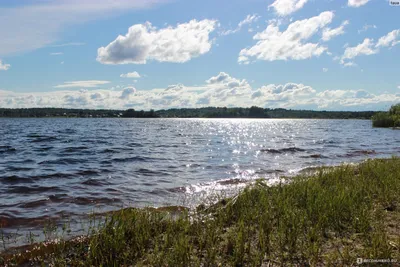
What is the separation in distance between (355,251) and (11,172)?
17.0 meters

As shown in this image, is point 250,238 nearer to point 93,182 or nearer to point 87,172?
point 93,182

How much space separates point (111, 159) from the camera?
21828mm

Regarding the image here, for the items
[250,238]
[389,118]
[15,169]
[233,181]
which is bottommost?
[233,181]

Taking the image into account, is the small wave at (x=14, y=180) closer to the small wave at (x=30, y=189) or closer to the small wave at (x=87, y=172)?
the small wave at (x=30, y=189)

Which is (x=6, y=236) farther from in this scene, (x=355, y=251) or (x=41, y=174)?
(x=41, y=174)

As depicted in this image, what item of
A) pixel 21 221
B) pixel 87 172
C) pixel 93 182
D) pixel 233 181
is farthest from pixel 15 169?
pixel 233 181

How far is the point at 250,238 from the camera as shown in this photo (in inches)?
Result: 238

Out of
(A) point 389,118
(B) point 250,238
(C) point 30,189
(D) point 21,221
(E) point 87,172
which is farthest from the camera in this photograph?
(A) point 389,118

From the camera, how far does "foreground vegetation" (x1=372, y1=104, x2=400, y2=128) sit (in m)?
65.6

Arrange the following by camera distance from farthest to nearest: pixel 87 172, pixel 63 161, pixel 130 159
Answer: pixel 130 159 → pixel 63 161 → pixel 87 172

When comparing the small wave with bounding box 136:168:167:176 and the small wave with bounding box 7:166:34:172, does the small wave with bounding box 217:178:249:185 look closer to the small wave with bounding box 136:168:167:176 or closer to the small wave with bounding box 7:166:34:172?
the small wave with bounding box 136:168:167:176

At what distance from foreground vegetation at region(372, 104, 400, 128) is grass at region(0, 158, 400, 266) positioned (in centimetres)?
6964

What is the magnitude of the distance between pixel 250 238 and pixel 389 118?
3039 inches

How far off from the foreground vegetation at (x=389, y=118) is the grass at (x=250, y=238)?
228 feet
